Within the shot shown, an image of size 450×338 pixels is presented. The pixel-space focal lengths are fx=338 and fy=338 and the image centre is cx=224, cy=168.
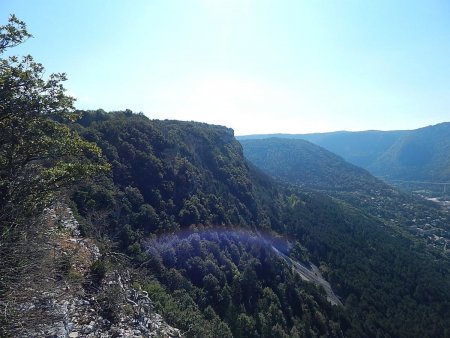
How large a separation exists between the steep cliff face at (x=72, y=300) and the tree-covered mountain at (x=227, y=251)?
5.72 m

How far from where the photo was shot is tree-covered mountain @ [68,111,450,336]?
114 feet

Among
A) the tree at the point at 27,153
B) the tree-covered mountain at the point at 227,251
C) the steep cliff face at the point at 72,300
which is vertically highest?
the tree at the point at 27,153

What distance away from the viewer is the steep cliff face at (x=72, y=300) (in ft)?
32.8

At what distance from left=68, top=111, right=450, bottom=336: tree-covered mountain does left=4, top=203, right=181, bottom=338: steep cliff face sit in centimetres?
572

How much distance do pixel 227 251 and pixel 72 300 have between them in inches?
1416

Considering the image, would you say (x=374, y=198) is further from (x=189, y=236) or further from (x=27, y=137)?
(x=27, y=137)

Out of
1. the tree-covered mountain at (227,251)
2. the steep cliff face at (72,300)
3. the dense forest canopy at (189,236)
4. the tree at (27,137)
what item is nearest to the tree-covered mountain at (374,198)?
the dense forest canopy at (189,236)

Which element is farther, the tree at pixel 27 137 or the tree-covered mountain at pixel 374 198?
the tree-covered mountain at pixel 374 198

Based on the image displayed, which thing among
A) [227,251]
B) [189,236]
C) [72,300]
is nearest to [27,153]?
[72,300]

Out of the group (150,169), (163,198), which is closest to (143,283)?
(163,198)

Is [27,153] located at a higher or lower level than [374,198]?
higher

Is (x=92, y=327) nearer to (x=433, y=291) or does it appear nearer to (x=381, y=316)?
(x=381, y=316)

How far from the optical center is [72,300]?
12859 mm

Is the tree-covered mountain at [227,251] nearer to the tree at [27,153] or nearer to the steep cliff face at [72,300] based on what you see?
the steep cliff face at [72,300]
